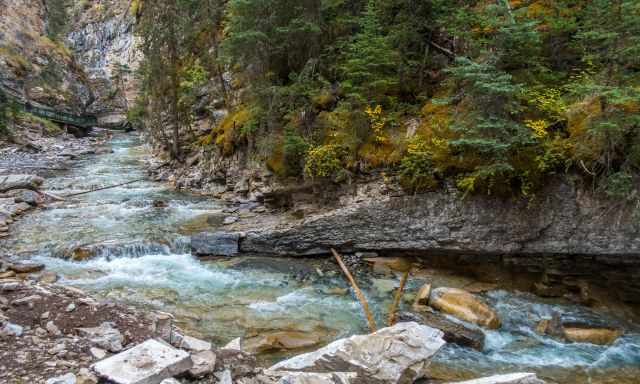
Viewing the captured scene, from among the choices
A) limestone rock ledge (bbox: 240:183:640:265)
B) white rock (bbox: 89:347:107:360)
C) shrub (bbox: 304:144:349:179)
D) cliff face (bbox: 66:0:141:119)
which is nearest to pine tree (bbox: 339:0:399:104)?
shrub (bbox: 304:144:349:179)

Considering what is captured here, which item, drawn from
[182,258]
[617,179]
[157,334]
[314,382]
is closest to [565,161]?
[617,179]

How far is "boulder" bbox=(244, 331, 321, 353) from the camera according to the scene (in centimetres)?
598

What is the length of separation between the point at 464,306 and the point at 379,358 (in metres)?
3.14

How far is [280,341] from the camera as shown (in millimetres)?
6133

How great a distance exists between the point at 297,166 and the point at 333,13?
4.99 meters

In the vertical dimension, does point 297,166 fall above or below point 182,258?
above

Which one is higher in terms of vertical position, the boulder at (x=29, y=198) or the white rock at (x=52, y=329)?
the white rock at (x=52, y=329)

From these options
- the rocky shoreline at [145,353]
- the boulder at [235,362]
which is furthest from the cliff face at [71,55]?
the boulder at [235,362]

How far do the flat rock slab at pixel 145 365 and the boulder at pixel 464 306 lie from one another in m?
4.87

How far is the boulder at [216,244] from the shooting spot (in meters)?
9.76

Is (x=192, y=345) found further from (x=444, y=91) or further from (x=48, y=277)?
(x=444, y=91)

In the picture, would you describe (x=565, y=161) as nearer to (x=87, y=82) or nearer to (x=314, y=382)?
(x=314, y=382)

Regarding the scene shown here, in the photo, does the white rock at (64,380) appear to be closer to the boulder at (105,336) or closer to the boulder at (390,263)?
the boulder at (105,336)

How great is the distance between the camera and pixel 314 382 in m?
3.98
